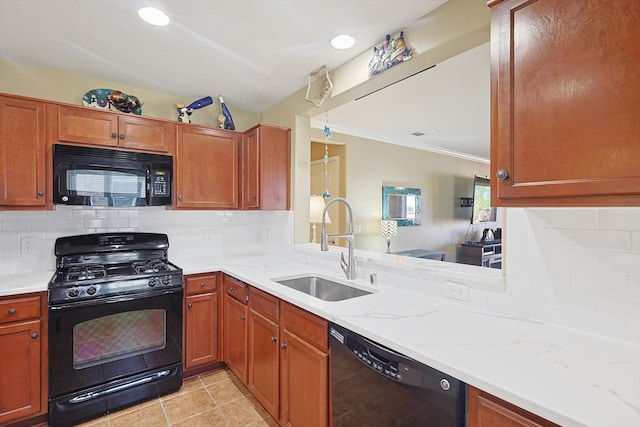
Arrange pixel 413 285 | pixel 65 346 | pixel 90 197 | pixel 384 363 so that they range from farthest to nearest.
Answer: pixel 90 197
pixel 65 346
pixel 413 285
pixel 384 363

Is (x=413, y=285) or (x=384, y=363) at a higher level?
(x=413, y=285)

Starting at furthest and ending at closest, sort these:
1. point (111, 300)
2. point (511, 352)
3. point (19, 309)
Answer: point (111, 300) → point (19, 309) → point (511, 352)

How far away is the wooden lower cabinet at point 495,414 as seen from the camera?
0.85 metres

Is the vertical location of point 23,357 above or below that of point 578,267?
below

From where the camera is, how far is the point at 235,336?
8.03 ft

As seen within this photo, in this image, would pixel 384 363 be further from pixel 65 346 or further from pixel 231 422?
pixel 65 346

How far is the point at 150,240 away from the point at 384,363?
7.75 feet

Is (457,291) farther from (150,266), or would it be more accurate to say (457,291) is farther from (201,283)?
(150,266)

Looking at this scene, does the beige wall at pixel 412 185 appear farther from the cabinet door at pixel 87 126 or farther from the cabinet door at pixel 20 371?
the cabinet door at pixel 20 371

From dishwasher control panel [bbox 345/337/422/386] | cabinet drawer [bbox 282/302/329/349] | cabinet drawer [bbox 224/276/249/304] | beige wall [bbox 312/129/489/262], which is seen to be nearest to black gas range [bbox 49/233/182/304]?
cabinet drawer [bbox 224/276/249/304]

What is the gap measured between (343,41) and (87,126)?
199cm

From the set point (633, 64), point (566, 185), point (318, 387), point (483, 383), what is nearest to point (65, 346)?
point (318, 387)

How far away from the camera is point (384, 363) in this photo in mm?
1232

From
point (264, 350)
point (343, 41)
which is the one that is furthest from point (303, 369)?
point (343, 41)
